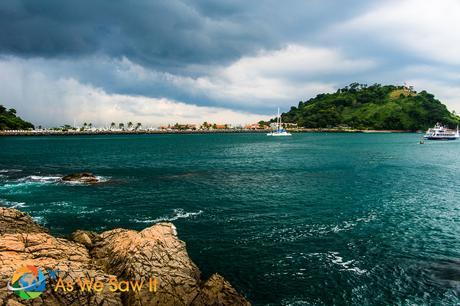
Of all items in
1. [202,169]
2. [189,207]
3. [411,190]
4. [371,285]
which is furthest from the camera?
[202,169]

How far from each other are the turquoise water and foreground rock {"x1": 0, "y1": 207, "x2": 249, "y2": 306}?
15.4 ft

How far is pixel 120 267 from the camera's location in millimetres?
20703

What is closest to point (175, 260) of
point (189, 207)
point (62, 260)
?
point (62, 260)

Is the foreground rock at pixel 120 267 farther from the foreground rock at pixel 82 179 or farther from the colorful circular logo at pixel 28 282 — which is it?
the foreground rock at pixel 82 179

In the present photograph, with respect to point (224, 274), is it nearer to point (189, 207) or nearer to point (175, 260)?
point (175, 260)

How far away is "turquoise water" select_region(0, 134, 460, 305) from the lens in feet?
78.9

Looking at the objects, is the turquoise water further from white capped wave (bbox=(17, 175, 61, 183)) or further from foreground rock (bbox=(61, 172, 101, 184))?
foreground rock (bbox=(61, 172, 101, 184))

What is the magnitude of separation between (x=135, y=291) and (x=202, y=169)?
65678mm

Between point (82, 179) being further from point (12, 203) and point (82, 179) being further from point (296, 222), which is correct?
point (296, 222)

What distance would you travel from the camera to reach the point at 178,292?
63.5 feet

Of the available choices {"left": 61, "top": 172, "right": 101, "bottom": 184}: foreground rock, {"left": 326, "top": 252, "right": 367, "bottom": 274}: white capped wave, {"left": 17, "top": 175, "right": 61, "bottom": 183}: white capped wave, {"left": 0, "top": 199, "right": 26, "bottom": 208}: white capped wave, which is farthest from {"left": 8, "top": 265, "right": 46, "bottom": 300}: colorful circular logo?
{"left": 17, "top": 175, "right": 61, "bottom": 183}: white capped wave

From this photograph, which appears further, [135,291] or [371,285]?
[371,285]

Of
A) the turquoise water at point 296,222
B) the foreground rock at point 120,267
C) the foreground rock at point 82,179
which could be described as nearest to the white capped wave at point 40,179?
the turquoise water at point 296,222

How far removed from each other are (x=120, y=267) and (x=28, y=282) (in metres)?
5.29
